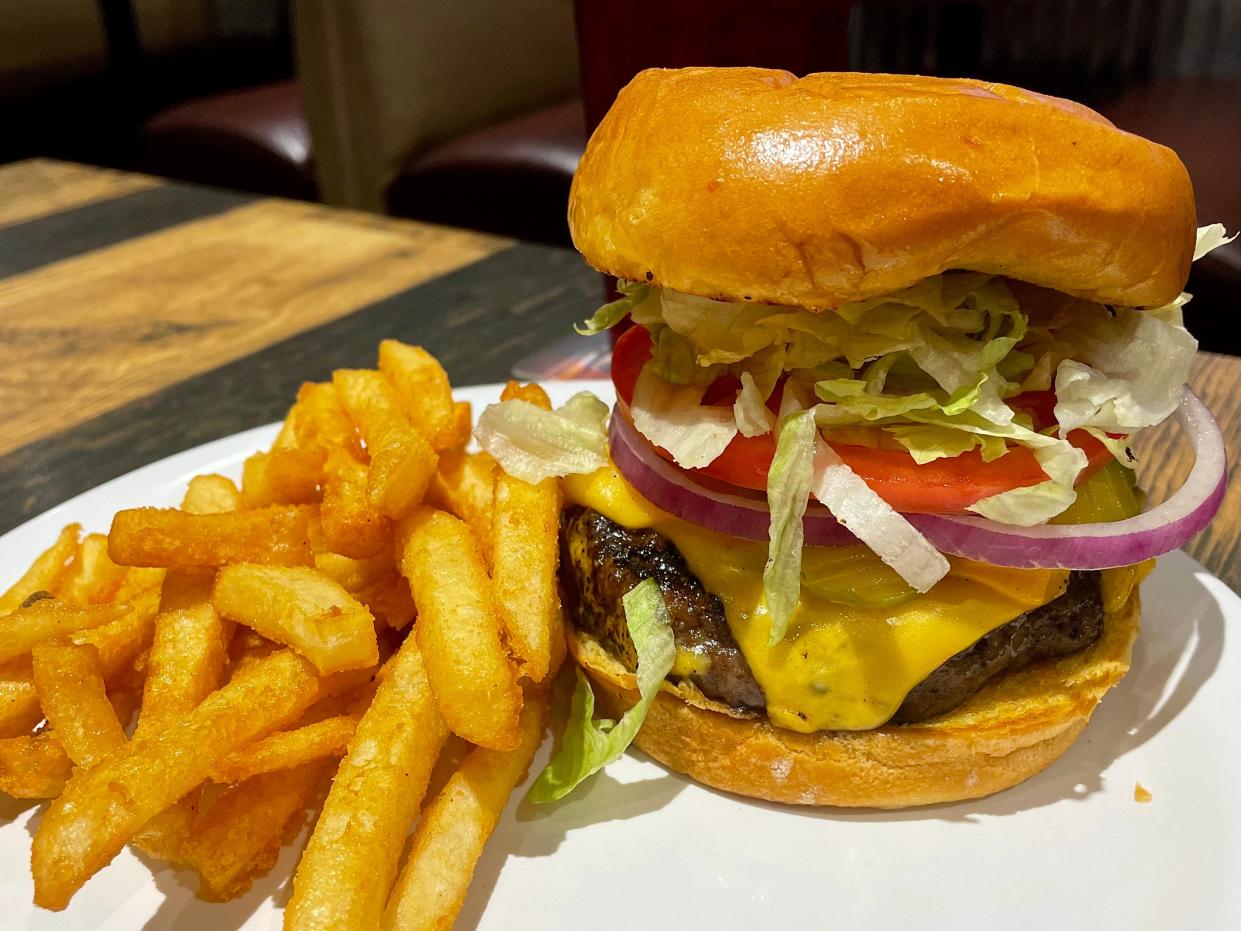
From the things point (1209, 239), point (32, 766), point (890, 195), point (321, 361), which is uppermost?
point (890, 195)

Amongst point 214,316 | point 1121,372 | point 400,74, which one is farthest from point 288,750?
point 400,74

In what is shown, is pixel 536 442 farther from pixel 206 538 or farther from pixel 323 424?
pixel 206 538

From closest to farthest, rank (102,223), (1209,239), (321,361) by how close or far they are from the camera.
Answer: (1209,239) → (321,361) → (102,223)

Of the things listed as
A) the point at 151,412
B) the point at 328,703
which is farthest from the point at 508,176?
the point at 328,703

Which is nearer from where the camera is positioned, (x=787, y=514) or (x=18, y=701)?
(x=787, y=514)

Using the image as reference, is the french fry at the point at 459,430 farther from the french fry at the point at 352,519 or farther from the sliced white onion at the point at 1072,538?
the sliced white onion at the point at 1072,538

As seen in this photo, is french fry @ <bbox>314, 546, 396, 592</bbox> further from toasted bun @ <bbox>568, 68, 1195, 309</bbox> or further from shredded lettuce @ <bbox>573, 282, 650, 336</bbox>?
toasted bun @ <bbox>568, 68, 1195, 309</bbox>

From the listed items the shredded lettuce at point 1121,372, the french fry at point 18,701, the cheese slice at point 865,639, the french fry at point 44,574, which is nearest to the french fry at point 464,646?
the cheese slice at point 865,639
